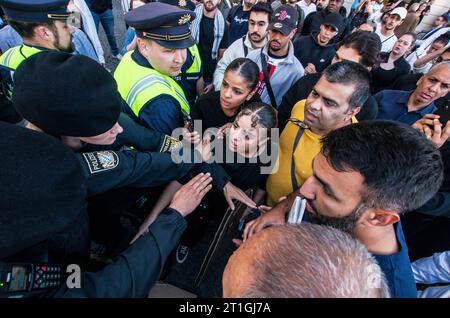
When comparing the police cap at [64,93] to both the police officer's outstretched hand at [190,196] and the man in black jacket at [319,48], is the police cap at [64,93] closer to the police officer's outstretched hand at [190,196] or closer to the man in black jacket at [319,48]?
the police officer's outstretched hand at [190,196]

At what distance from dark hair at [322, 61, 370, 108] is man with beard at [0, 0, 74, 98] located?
2177 millimetres

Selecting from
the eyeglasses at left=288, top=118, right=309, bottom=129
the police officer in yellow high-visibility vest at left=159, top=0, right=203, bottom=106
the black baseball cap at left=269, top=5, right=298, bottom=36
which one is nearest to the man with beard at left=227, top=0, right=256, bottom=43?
the black baseball cap at left=269, top=5, right=298, bottom=36

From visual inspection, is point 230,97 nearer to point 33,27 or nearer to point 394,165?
point 394,165

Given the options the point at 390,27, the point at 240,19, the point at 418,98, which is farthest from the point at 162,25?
the point at 390,27

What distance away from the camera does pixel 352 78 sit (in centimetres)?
186

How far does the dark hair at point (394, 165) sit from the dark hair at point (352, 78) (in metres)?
0.74

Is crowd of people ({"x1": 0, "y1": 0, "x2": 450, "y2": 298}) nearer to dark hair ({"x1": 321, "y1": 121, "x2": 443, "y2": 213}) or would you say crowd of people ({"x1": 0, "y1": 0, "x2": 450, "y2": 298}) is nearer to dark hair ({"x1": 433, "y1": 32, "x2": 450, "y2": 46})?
dark hair ({"x1": 321, "y1": 121, "x2": 443, "y2": 213})

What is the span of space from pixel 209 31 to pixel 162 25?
7.36 feet

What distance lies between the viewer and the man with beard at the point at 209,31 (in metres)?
3.74

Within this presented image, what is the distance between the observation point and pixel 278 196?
2027 mm

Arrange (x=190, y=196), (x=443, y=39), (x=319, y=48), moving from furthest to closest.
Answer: (x=443, y=39) → (x=319, y=48) → (x=190, y=196)

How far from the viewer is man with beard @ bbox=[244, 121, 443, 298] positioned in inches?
45.0
